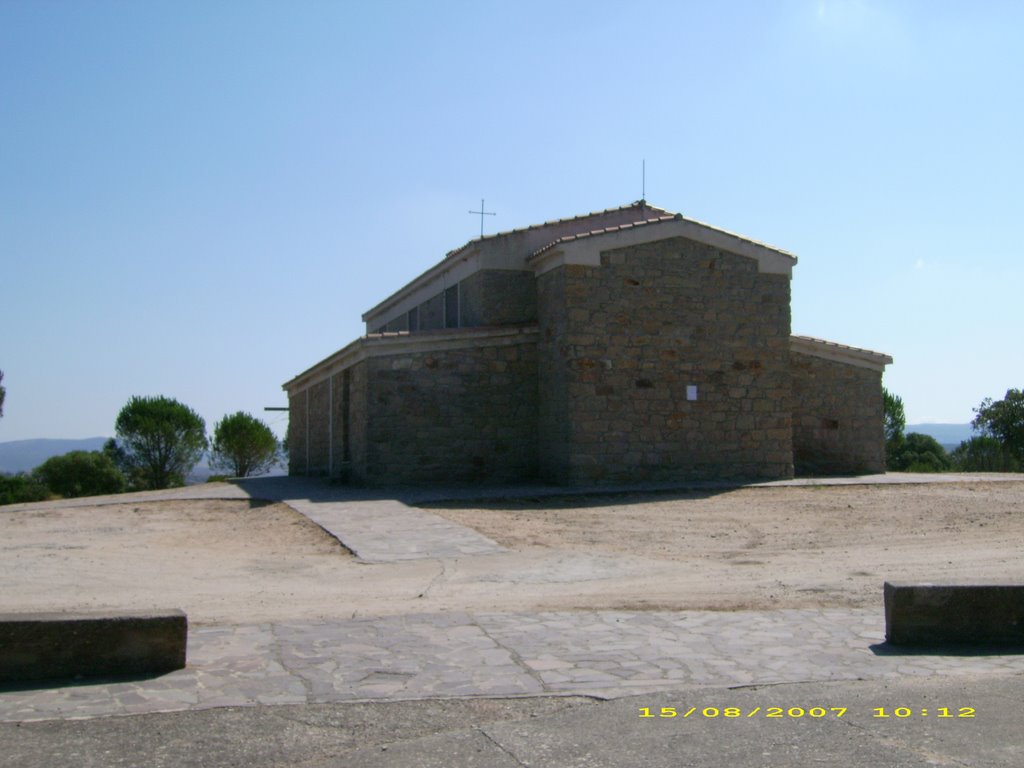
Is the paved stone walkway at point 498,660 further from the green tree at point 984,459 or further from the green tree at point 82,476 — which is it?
the green tree at point 82,476

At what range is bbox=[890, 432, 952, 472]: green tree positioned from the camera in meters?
34.8

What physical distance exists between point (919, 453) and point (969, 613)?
110ft

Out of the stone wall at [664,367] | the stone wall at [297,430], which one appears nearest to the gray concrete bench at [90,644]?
the stone wall at [664,367]

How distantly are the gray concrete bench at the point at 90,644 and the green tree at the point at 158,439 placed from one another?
118ft

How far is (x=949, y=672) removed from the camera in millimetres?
5930

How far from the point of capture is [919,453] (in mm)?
37844

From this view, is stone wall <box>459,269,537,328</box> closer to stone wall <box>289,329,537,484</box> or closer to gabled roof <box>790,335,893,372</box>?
stone wall <box>289,329,537,484</box>

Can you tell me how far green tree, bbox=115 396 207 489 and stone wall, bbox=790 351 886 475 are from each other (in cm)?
2752

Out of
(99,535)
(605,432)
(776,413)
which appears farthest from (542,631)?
(776,413)

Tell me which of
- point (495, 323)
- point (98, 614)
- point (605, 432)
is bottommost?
point (98, 614)

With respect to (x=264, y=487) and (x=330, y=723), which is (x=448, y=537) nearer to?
(x=330, y=723)

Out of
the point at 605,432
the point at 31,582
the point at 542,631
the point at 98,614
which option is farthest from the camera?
the point at 605,432

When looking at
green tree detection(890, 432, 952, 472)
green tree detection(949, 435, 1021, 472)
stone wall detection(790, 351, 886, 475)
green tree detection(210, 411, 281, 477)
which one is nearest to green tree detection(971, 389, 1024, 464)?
green tree detection(890, 432, 952, 472)

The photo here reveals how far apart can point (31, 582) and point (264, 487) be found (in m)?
10.6
